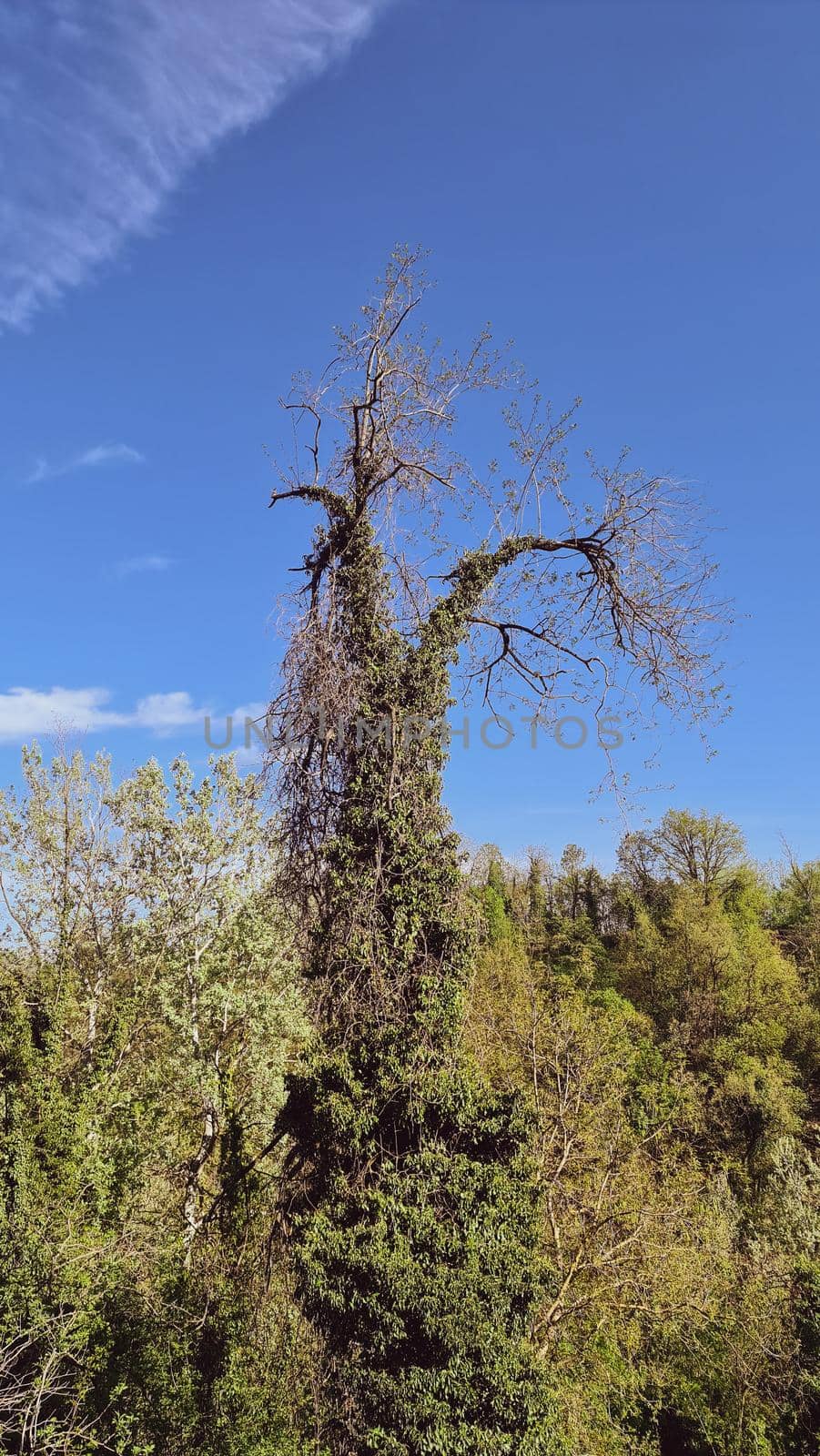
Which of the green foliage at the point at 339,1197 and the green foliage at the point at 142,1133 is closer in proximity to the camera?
the green foliage at the point at 339,1197

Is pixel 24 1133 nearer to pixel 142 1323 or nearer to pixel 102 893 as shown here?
pixel 142 1323

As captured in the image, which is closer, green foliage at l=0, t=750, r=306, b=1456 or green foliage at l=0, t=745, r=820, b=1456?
green foliage at l=0, t=745, r=820, b=1456

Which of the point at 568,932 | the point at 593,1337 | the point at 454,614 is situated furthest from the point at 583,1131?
the point at 568,932

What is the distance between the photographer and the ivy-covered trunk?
5.64 meters

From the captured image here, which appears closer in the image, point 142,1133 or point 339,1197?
point 339,1197

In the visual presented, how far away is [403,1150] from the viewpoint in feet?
20.3

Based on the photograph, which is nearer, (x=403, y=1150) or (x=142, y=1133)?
(x=403, y=1150)

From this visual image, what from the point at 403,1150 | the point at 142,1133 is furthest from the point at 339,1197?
the point at 142,1133

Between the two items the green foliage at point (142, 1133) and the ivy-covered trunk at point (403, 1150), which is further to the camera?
the green foliage at point (142, 1133)

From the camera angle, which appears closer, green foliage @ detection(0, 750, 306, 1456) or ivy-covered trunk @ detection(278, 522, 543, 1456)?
ivy-covered trunk @ detection(278, 522, 543, 1456)

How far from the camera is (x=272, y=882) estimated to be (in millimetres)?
7578

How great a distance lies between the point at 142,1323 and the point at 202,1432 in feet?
5.13

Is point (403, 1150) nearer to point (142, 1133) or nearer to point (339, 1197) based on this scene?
point (339, 1197)

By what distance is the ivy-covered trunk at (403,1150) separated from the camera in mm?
5637
